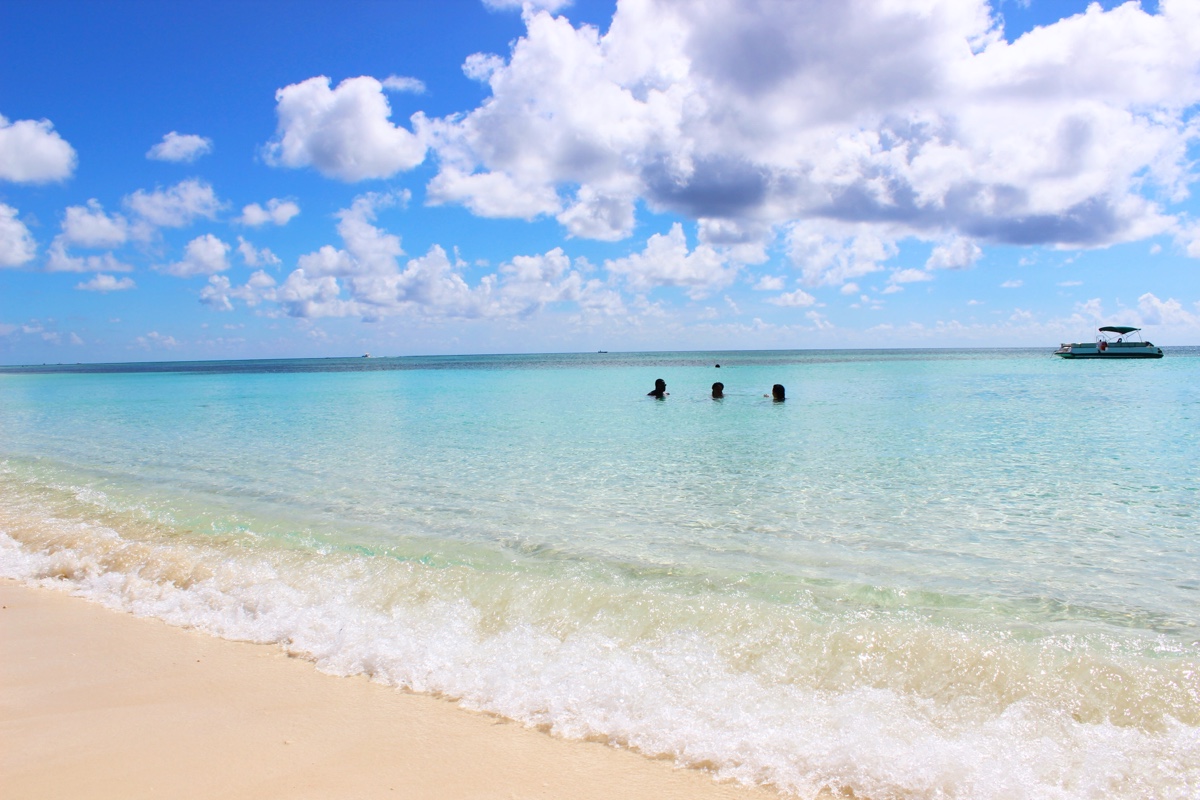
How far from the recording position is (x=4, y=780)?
3.54 meters

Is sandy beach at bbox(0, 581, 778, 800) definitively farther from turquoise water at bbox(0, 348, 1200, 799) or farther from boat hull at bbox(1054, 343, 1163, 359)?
boat hull at bbox(1054, 343, 1163, 359)

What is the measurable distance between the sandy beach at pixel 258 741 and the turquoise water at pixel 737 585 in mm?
269

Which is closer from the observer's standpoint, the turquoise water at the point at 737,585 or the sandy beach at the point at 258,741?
the sandy beach at the point at 258,741

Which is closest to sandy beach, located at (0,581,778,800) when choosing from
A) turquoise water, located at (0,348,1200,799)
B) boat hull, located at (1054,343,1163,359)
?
turquoise water, located at (0,348,1200,799)

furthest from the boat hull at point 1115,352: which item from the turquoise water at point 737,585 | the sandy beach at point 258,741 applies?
the sandy beach at point 258,741

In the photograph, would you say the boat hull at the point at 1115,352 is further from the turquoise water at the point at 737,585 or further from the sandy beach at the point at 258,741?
the sandy beach at the point at 258,741

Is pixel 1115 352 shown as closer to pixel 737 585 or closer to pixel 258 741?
pixel 737 585

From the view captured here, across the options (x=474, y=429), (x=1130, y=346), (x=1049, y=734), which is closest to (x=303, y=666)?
(x=1049, y=734)

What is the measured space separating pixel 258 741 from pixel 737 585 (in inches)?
174

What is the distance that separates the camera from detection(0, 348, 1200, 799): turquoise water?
3973 millimetres

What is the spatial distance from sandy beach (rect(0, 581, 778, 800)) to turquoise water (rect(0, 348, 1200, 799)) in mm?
269

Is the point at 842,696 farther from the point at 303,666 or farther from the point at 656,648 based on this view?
the point at 303,666

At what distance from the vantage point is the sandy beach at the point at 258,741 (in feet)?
11.4

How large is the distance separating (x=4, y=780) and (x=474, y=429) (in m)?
18.5
